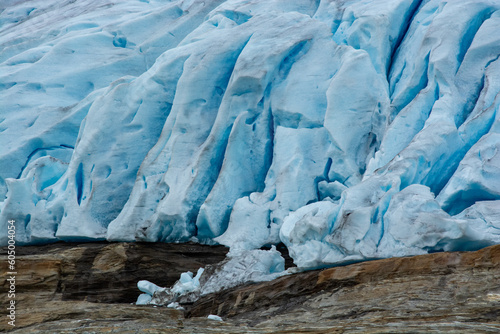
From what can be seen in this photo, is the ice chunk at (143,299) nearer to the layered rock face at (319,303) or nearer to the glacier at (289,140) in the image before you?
the layered rock face at (319,303)

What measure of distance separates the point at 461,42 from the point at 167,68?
476 cm

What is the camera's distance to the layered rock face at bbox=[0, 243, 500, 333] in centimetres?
433

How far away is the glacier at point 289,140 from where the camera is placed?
666cm

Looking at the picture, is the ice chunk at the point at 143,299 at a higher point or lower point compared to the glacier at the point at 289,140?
lower

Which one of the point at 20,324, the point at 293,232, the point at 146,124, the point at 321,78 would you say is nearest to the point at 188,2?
the point at 146,124

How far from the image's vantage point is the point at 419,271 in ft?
16.7

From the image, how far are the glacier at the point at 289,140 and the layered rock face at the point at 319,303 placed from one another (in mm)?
656

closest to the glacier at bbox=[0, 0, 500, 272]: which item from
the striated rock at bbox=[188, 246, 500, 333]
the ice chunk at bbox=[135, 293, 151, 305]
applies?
the striated rock at bbox=[188, 246, 500, 333]

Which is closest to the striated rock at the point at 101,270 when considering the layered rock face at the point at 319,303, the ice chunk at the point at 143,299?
Result: the layered rock face at the point at 319,303

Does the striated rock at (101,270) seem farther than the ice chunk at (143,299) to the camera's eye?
Yes

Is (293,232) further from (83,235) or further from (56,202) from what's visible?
(56,202)

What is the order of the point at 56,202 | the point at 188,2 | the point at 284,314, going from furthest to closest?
the point at 188,2 → the point at 56,202 → the point at 284,314

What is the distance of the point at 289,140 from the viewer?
8.77 m

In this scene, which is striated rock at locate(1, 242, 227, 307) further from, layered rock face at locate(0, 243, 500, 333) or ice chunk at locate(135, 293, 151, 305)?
ice chunk at locate(135, 293, 151, 305)
